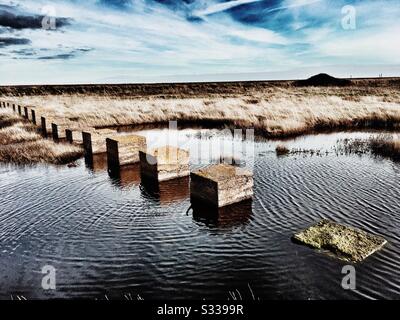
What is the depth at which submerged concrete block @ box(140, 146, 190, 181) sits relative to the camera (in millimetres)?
11109

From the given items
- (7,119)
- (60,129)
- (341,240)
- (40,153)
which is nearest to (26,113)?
(7,119)

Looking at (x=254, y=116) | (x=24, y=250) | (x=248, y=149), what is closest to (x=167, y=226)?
(x=24, y=250)

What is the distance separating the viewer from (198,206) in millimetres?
9203

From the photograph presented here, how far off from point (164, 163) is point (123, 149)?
2.94 m

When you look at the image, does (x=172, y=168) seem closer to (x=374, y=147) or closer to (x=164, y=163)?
(x=164, y=163)

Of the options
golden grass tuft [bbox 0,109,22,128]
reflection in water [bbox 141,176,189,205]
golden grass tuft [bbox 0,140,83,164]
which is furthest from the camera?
golden grass tuft [bbox 0,109,22,128]

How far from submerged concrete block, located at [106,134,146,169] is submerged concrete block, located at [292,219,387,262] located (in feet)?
26.0

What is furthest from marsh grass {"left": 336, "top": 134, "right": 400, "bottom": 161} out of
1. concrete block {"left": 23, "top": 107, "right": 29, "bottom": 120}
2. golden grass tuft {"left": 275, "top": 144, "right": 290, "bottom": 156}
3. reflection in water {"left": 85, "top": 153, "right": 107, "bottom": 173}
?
concrete block {"left": 23, "top": 107, "right": 29, "bottom": 120}

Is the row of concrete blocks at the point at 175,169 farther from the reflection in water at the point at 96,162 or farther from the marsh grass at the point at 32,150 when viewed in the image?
the marsh grass at the point at 32,150

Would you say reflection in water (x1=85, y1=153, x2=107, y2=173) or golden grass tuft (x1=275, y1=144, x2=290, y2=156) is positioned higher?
golden grass tuft (x1=275, y1=144, x2=290, y2=156)

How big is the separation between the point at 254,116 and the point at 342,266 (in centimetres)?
1997

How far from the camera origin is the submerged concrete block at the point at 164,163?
11109 mm

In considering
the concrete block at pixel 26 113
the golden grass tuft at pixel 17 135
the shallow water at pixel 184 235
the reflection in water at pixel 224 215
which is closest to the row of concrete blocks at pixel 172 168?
the reflection in water at pixel 224 215

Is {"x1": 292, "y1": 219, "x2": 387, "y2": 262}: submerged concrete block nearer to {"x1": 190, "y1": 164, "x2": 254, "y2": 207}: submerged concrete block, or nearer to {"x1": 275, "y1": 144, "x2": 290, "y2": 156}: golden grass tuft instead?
{"x1": 190, "y1": 164, "x2": 254, "y2": 207}: submerged concrete block
